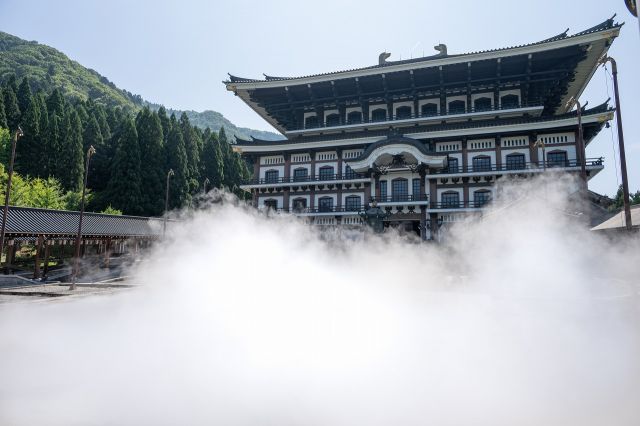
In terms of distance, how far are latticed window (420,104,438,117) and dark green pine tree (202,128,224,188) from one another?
2964 cm

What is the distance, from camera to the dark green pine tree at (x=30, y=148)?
38.8 m

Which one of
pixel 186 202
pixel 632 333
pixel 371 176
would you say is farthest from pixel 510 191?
pixel 186 202

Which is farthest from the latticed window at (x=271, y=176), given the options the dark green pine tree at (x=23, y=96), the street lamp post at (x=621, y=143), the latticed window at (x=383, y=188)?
the dark green pine tree at (x=23, y=96)

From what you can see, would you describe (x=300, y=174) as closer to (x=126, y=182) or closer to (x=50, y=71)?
(x=126, y=182)

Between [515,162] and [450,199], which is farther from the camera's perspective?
Result: [450,199]

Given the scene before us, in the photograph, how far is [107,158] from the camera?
48.0m

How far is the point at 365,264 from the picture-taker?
45.4ft

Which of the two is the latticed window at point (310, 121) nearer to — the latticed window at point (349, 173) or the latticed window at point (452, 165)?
the latticed window at point (349, 173)

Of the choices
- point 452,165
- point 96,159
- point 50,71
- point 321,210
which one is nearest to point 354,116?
point 321,210

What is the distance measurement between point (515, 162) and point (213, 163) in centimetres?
3768

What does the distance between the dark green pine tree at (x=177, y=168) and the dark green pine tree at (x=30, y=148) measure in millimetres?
13457

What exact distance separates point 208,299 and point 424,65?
78.3ft

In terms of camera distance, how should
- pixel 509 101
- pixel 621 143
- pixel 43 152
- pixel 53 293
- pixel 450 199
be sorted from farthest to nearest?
pixel 43 152 < pixel 509 101 < pixel 450 199 < pixel 53 293 < pixel 621 143

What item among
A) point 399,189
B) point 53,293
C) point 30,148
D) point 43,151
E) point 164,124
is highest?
point 164,124
